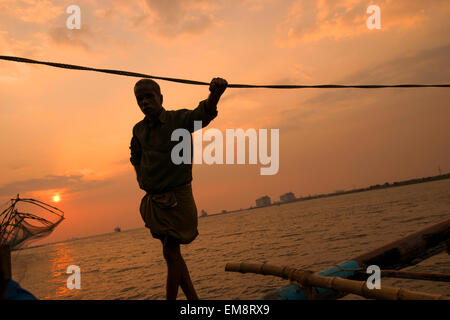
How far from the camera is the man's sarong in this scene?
287 centimetres

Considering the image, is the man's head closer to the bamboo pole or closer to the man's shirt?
the man's shirt

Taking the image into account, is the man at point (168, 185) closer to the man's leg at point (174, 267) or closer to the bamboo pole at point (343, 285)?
the man's leg at point (174, 267)

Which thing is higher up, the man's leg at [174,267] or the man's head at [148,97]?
the man's head at [148,97]

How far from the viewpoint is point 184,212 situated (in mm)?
2928

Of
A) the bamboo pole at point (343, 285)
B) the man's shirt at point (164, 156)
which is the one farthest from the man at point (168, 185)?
the bamboo pole at point (343, 285)

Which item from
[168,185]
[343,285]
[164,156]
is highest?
[164,156]

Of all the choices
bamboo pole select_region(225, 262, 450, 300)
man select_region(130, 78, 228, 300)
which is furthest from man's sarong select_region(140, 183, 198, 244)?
bamboo pole select_region(225, 262, 450, 300)

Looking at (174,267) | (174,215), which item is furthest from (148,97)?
(174,267)

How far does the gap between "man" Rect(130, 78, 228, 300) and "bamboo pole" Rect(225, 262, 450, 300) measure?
892 mm

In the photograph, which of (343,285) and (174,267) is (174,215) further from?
(343,285)

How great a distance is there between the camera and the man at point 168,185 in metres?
2.87

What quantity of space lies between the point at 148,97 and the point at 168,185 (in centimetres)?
87

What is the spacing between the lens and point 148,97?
2.89 metres
